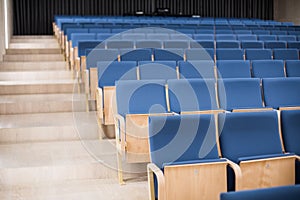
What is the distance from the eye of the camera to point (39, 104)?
2.15 metres

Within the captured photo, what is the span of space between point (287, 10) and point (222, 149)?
5.22m

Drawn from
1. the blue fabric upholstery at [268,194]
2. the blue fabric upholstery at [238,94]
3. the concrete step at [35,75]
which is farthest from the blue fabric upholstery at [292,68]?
the blue fabric upholstery at [268,194]

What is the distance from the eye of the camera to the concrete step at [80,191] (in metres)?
1.37

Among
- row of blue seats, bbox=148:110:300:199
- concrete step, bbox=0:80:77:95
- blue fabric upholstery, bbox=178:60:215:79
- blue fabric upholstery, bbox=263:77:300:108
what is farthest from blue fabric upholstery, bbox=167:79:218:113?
concrete step, bbox=0:80:77:95

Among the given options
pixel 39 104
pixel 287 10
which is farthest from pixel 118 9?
pixel 39 104

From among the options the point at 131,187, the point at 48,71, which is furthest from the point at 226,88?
the point at 48,71

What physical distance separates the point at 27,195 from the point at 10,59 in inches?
75.6

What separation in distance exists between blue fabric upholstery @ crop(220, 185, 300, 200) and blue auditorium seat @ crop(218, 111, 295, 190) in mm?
460

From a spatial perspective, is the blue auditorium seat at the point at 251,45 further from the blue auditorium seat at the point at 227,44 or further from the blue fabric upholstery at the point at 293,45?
the blue fabric upholstery at the point at 293,45

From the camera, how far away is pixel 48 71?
2.79 meters

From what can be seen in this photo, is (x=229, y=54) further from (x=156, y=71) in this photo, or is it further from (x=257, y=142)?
(x=257, y=142)

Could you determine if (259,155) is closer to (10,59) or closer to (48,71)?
(48,71)

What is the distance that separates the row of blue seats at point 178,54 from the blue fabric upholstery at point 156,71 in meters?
0.30

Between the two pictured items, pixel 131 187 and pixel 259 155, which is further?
pixel 131 187
